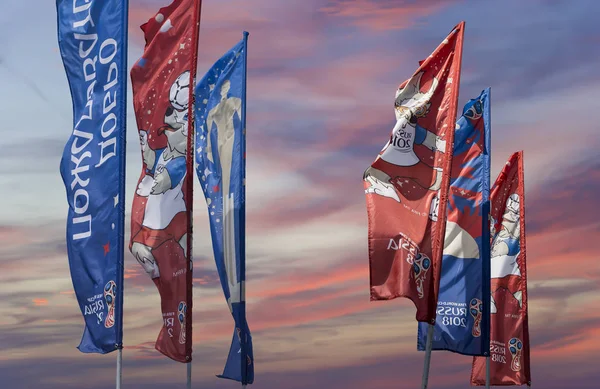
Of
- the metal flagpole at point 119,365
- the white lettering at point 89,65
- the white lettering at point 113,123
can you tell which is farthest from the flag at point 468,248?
the white lettering at point 89,65

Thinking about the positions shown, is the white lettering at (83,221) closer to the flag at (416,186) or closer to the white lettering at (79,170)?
the white lettering at (79,170)

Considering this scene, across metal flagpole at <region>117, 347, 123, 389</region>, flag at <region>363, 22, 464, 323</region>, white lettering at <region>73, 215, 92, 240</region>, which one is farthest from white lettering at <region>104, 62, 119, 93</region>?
flag at <region>363, 22, 464, 323</region>

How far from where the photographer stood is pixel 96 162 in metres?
22.0

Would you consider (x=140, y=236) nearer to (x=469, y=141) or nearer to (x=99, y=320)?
(x=99, y=320)

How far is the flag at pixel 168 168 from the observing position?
22.4m

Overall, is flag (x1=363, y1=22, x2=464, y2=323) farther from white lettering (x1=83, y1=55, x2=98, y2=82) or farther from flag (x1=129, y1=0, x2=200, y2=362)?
white lettering (x1=83, y1=55, x2=98, y2=82)

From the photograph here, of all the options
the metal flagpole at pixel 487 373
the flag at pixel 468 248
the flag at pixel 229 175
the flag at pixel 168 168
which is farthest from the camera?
the metal flagpole at pixel 487 373

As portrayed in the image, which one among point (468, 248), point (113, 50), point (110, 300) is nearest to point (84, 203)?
point (110, 300)

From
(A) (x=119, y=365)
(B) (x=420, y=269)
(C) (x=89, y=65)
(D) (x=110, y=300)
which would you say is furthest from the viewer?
(C) (x=89, y=65)

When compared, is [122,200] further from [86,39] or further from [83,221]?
[86,39]

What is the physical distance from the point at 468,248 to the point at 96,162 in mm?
11809

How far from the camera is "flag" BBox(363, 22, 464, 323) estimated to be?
2180cm

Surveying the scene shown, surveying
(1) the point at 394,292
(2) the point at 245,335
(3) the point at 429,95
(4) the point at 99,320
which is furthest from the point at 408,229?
(4) the point at 99,320

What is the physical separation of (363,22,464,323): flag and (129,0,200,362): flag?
13.1 ft
